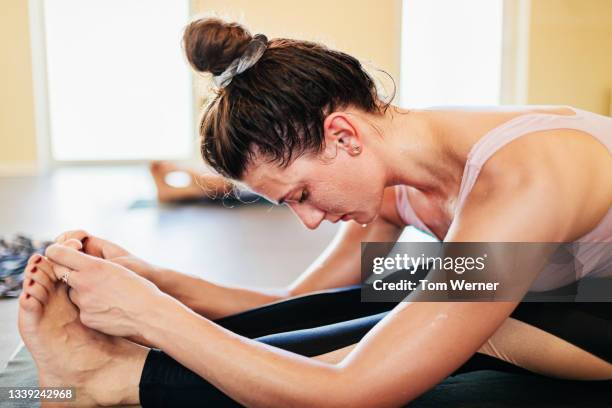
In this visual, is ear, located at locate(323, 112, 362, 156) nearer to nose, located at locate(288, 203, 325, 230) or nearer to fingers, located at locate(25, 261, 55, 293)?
nose, located at locate(288, 203, 325, 230)

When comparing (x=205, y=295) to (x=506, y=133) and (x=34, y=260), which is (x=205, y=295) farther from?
(x=506, y=133)

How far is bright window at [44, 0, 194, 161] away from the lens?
565cm

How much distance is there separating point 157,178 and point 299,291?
232cm

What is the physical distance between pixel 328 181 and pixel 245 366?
1.15 ft

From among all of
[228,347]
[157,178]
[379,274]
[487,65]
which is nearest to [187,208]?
[157,178]

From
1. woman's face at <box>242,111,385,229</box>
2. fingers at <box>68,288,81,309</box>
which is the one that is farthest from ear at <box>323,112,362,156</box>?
fingers at <box>68,288,81,309</box>

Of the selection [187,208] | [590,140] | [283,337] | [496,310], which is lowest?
[187,208]

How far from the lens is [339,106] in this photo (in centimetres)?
111

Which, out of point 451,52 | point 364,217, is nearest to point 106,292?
point 364,217

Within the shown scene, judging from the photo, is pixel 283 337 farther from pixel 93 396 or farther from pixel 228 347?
pixel 93 396

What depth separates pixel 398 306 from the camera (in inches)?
40.2

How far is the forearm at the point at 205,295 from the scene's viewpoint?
1445 mm

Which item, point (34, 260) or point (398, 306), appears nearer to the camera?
point (398, 306)

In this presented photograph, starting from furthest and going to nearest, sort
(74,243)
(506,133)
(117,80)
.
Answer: (117,80) < (74,243) < (506,133)
